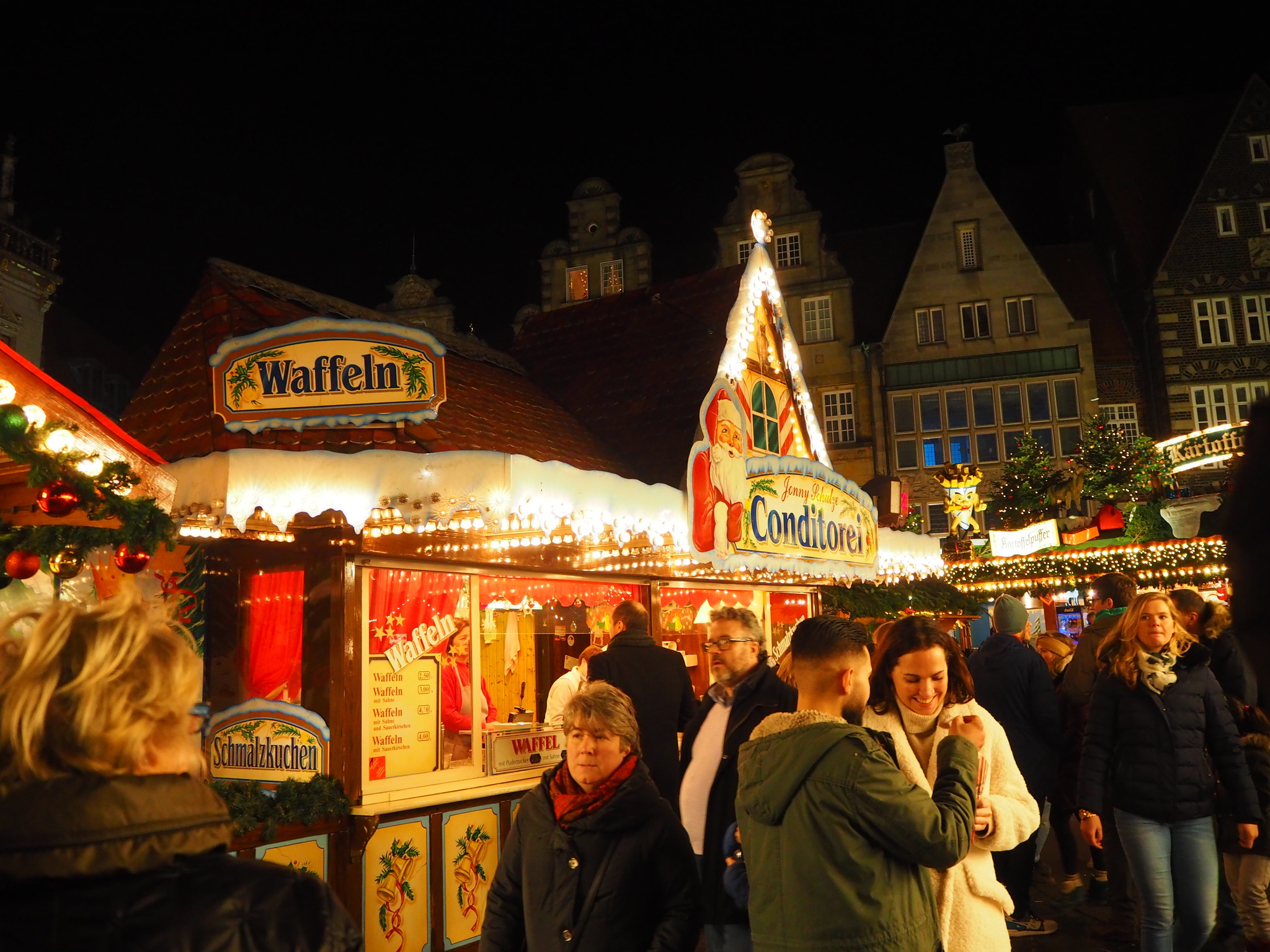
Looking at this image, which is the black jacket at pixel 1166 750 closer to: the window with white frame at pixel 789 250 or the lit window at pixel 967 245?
the window with white frame at pixel 789 250

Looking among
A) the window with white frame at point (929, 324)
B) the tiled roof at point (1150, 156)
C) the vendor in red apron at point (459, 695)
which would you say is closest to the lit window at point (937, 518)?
the window with white frame at point (929, 324)

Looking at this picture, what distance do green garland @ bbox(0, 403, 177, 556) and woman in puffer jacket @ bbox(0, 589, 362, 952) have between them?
8.06 feet

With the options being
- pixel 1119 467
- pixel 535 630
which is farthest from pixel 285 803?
pixel 1119 467

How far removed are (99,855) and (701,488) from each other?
610 centimetres

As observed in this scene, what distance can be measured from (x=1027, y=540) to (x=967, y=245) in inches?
714

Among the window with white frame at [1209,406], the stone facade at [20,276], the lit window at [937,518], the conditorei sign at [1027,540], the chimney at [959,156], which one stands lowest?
the conditorei sign at [1027,540]

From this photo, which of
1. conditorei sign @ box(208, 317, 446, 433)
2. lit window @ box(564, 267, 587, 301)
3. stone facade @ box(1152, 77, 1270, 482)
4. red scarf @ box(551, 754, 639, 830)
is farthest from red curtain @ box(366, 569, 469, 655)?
stone facade @ box(1152, 77, 1270, 482)

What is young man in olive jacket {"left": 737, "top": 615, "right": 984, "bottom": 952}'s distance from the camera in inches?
101

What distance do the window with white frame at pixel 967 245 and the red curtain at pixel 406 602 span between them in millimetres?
24260

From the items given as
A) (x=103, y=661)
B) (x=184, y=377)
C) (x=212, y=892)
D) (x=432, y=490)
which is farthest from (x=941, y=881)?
(x=184, y=377)

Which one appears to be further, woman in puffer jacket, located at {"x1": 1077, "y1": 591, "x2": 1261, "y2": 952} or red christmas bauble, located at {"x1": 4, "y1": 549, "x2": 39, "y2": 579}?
woman in puffer jacket, located at {"x1": 1077, "y1": 591, "x2": 1261, "y2": 952}

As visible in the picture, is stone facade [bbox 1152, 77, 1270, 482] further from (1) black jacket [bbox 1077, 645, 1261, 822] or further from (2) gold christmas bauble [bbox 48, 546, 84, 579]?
(2) gold christmas bauble [bbox 48, 546, 84, 579]

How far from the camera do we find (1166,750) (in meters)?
4.53

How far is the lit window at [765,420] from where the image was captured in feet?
33.6
